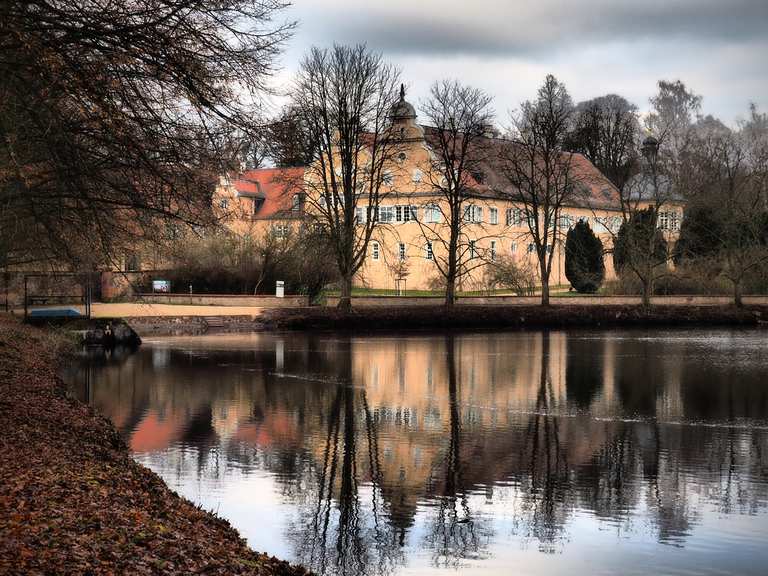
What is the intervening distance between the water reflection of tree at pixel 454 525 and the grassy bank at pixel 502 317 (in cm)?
2784

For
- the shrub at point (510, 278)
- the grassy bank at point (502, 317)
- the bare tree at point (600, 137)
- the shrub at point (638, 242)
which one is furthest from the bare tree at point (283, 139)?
the bare tree at point (600, 137)

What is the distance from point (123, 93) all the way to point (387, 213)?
178 feet

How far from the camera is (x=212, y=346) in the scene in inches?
1310

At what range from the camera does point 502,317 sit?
4412cm

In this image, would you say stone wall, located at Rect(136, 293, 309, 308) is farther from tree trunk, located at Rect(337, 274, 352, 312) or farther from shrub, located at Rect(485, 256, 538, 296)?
shrub, located at Rect(485, 256, 538, 296)

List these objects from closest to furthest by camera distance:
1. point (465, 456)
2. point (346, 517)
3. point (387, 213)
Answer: point (346, 517)
point (465, 456)
point (387, 213)

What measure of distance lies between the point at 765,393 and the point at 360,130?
85.5 feet

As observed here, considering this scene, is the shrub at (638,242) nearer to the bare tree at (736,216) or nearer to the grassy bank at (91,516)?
the bare tree at (736,216)

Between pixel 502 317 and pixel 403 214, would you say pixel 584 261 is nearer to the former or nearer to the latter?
pixel 403 214

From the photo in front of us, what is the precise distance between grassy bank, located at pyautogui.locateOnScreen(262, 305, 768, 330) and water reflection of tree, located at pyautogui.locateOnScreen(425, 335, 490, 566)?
27839 millimetres

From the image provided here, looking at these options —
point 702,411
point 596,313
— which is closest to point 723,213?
point 596,313

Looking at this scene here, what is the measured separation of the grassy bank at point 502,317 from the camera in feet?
137

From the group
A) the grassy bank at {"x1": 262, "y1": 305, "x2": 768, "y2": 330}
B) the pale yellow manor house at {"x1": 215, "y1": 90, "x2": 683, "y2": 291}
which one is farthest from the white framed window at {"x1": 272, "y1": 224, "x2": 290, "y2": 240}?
the grassy bank at {"x1": 262, "y1": 305, "x2": 768, "y2": 330}

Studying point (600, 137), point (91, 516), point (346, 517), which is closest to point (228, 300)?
point (346, 517)
